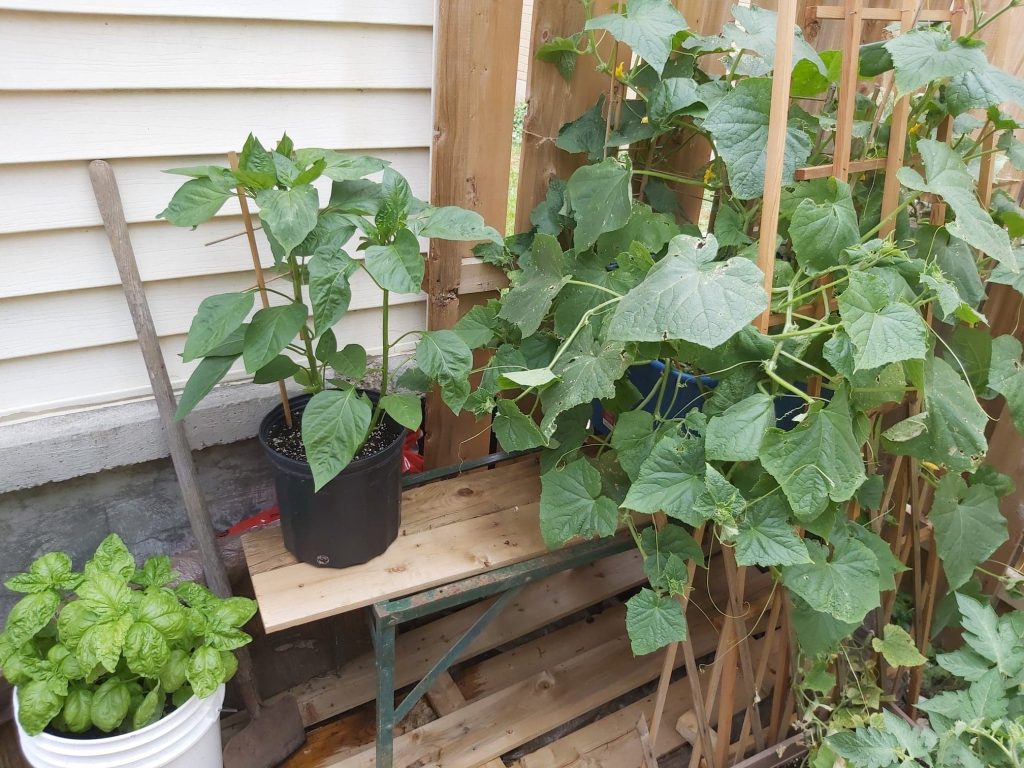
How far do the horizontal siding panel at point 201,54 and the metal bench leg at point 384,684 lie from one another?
3.52ft

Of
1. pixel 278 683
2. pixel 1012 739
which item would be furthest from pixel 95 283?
pixel 1012 739

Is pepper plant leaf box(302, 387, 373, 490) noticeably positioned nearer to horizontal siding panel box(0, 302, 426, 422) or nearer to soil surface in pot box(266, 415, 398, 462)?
soil surface in pot box(266, 415, 398, 462)

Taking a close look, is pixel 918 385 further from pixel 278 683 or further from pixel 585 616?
pixel 278 683

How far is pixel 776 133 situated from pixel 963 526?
0.91 meters

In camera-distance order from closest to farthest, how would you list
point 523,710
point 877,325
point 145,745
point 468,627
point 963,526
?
point 877,325 → point 145,745 → point 963,526 → point 523,710 → point 468,627

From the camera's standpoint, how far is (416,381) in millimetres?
1491

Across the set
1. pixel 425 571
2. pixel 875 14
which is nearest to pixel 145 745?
pixel 425 571

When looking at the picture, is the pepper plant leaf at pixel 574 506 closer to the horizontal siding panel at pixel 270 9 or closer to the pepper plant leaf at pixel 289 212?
the pepper plant leaf at pixel 289 212

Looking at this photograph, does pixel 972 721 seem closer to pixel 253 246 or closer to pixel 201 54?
pixel 253 246

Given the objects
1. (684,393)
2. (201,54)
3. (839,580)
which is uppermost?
(201,54)

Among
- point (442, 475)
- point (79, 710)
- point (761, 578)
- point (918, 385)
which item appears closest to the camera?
point (918, 385)

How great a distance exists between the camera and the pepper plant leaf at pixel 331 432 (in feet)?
3.94

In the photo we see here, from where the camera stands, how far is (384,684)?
4.60 ft

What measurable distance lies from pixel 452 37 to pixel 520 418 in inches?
31.5
